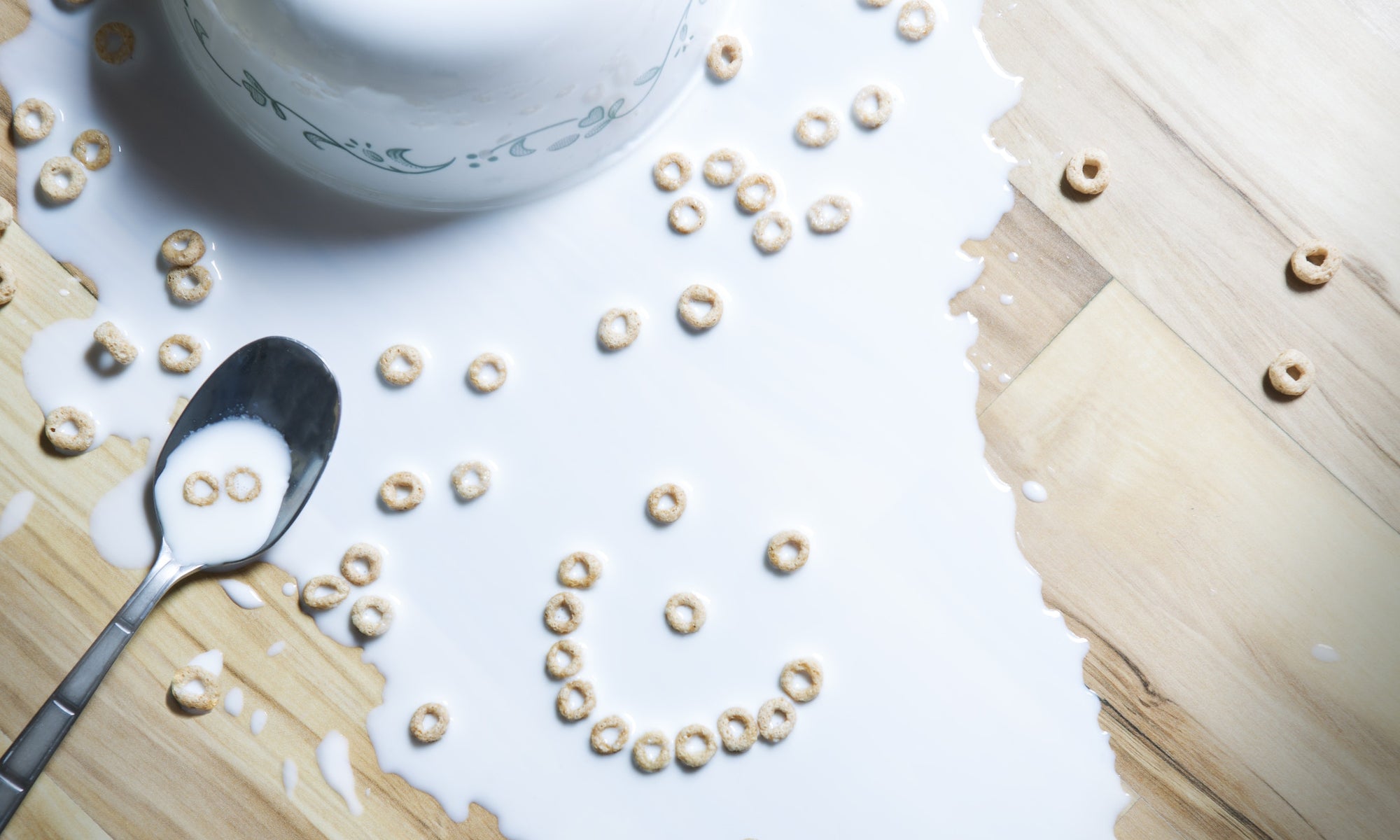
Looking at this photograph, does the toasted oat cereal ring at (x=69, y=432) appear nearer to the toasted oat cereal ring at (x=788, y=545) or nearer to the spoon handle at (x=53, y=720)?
the spoon handle at (x=53, y=720)

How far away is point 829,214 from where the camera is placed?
769 mm

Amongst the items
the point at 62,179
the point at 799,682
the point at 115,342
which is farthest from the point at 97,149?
the point at 799,682

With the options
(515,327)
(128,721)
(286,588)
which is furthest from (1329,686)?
(128,721)

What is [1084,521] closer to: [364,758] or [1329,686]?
[1329,686]

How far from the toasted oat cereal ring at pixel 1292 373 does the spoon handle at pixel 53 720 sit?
90cm

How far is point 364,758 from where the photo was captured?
2.48ft

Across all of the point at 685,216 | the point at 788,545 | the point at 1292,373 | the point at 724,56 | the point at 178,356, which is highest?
the point at 1292,373

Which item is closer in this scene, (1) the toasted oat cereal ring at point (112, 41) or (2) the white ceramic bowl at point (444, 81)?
(2) the white ceramic bowl at point (444, 81)

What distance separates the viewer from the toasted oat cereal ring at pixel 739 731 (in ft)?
2.46

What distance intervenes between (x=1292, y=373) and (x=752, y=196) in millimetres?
456

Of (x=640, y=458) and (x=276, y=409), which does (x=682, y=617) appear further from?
(x=276, y=409)

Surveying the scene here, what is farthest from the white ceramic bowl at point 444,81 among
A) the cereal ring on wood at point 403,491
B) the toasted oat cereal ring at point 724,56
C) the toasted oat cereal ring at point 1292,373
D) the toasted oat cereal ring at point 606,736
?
the toasted oat cereal ring at point 1292,373

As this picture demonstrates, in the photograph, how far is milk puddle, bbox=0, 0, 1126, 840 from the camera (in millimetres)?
759

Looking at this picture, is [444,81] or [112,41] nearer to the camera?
[444,81]
